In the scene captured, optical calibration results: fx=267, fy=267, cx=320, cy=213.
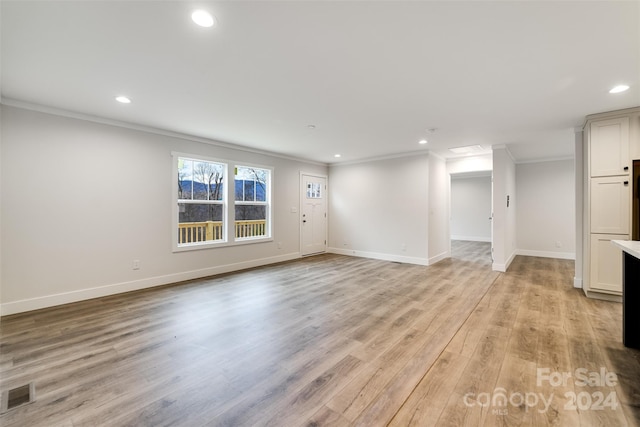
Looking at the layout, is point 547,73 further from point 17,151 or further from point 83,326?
point 17,151

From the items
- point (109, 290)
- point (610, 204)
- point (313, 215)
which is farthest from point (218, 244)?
point (610, 204)

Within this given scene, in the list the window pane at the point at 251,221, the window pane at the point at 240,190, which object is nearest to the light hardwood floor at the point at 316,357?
the window pane at the point at 251,221

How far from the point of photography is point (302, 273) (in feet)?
16.4

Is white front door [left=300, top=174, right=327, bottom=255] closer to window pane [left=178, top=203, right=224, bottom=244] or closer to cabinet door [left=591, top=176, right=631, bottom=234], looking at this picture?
window pane [left=178, top=203, right=224, bottom=244]

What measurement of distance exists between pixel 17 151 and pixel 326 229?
5780 millimetres

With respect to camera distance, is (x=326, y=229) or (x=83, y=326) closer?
(x=83, y=326)

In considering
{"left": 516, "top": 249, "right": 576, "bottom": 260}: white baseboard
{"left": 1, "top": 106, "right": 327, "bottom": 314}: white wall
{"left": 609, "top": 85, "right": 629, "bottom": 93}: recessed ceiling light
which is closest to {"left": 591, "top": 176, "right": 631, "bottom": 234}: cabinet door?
{"left": 609, "top": 85, "right": 629, "bottom": 93}: recessed ceiling light

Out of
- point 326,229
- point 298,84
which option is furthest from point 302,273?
point 298,84

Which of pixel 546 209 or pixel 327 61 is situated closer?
pixel 327 61

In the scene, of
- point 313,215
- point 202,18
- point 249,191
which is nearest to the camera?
point 202,18

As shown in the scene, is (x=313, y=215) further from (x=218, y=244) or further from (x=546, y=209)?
(x=546, y=209)

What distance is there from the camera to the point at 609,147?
3432 mm

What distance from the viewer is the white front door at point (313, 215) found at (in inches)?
265

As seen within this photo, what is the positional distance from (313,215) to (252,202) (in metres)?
1.88
